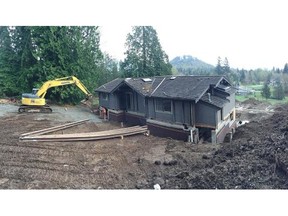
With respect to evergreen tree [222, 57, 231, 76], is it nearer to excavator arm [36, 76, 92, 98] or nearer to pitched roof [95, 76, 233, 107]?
pitched roof [95, 76, 233, 107]

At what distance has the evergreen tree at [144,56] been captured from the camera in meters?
5.39

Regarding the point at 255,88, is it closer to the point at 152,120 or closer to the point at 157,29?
the point at 152,120

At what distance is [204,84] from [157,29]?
2.00 m

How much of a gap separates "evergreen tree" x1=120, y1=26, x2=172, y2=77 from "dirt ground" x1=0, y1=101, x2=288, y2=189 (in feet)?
5.20

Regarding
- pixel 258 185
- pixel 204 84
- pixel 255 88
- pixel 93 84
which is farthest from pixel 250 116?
pixel 258 185

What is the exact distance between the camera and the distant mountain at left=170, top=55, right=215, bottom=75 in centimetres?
555

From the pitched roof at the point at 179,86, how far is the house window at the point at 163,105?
148 mm

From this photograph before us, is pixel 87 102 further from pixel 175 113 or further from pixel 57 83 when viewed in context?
pixel 175 113

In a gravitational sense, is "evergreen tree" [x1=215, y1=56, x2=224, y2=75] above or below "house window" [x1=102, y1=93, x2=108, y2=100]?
above

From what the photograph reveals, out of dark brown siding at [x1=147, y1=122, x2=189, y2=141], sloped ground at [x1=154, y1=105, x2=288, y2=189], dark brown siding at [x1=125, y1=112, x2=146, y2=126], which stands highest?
dark brown siding at [x1=125, y1=112, x2=146, y2=126]

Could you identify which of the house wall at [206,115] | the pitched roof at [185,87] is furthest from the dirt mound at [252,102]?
the house wall at [206,115]

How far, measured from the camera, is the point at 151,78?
22.5ft

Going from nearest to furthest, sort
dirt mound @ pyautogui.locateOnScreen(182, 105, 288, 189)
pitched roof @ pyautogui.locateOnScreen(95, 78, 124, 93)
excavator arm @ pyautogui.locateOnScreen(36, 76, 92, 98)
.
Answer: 1. dirt mound @ pyautogui.locateOnScreen(182, 105, 288, 189)
2. excavator arm @ pyautogui.locateOnScreen(36, 76, 92, 98)
3. pitched roof @ pyautogui.locateOnScreen(95, 78, 124, 93)

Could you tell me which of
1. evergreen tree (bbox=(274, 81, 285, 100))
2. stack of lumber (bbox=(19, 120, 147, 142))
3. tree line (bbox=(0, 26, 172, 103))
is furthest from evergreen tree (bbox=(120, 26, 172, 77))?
evergreen tree (bbox=(274, 81, 285, 100))
